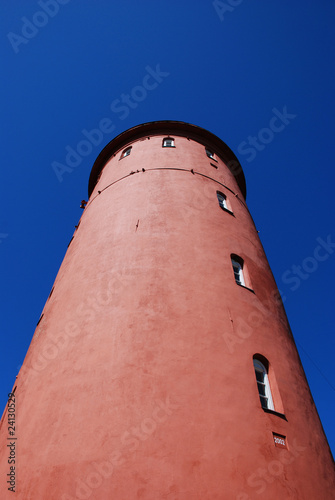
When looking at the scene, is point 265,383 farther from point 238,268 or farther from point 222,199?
point 222,199

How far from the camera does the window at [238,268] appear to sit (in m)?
A: 10.9

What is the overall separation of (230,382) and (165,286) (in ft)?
9.53

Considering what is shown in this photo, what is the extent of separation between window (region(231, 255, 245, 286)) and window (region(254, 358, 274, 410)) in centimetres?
282

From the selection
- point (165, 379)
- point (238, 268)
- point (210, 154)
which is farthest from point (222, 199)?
point (165, 379)

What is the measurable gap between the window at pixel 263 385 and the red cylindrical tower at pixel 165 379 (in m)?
0.03

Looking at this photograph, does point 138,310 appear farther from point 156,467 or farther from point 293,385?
point 293,385

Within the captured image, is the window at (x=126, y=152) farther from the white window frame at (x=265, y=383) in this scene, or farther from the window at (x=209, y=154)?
the white window frame at (x=265, y=383)

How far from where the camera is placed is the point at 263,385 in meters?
8.31

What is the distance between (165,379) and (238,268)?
207 inches

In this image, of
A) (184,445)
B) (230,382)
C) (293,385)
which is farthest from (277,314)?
(184,445)

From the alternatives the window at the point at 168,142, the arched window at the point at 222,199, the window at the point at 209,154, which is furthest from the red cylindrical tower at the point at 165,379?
the window at the point at 209,154

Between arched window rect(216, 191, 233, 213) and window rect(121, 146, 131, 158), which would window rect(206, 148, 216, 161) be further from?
window rect(121, 146, 131, 158)

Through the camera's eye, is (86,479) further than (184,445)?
No

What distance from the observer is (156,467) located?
19.5ft
